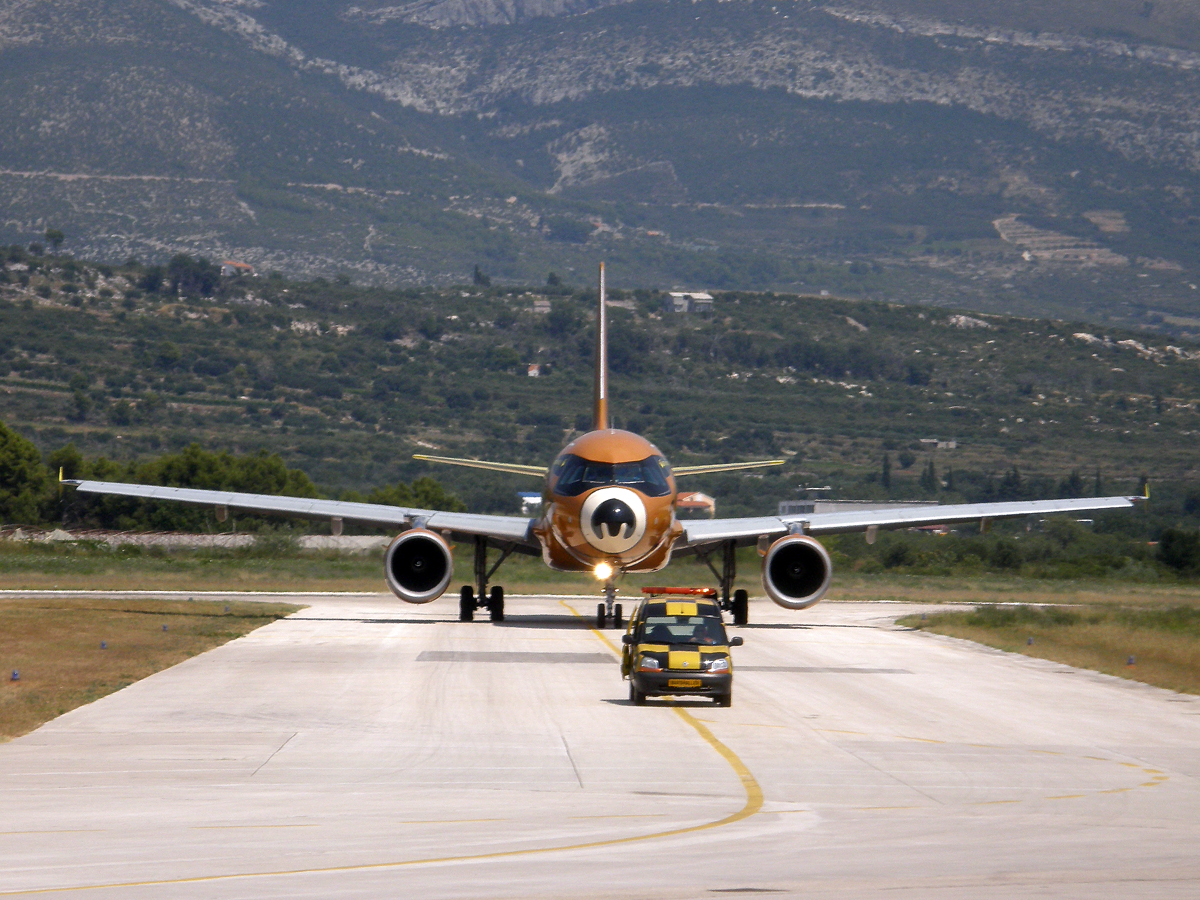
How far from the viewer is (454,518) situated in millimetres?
39625

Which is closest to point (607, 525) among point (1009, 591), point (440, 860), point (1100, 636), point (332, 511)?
point (332, 511)

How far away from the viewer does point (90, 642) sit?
3366 cm

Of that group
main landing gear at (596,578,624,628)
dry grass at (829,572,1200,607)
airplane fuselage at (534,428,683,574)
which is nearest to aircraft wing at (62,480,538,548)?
main landing gear at (596,578,624,628)

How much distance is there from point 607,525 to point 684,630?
8.67 meters

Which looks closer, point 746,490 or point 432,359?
point 746,490

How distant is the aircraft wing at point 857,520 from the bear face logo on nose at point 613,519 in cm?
417

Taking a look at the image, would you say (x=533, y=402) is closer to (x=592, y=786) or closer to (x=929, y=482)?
(x=929, y=482)

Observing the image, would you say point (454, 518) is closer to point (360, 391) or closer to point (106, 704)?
point (106, 704)

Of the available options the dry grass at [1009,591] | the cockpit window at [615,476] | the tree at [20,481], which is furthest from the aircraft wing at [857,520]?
the tree at [20,481]

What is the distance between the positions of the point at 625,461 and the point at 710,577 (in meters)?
25.3

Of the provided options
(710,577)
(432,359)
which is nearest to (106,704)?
(710,577)

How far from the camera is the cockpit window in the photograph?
34.4m

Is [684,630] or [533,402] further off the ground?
[533,402]

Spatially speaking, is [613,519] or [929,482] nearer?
[613,519]
